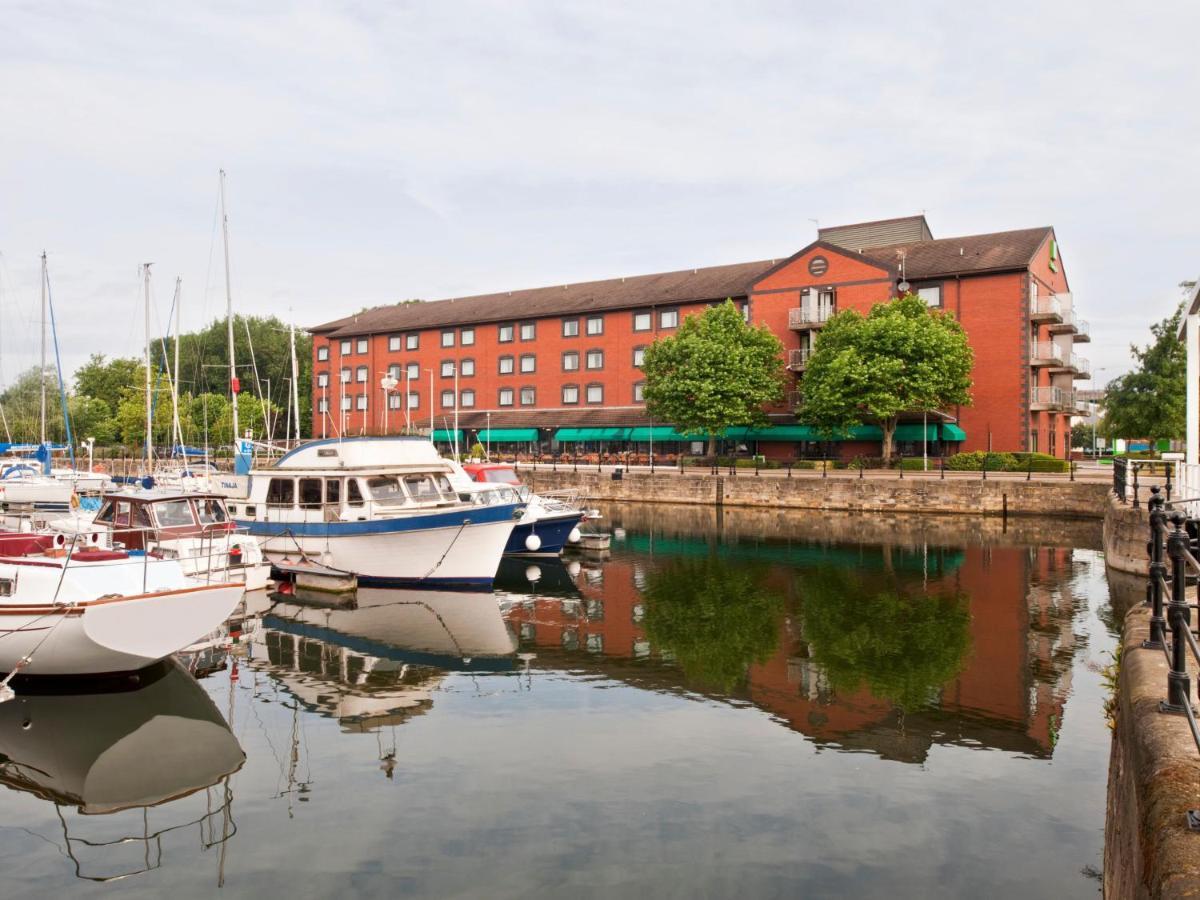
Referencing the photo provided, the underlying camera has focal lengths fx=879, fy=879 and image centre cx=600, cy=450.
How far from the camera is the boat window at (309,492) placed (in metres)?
24.2

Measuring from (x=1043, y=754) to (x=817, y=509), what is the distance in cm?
3484

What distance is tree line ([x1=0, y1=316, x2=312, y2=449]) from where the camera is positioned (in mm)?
72188

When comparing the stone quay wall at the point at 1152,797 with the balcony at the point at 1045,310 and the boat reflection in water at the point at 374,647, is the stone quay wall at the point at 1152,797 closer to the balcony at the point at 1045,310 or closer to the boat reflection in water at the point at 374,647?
the boat reflection in water at the point at 374,647

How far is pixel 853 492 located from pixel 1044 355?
61.4 feet

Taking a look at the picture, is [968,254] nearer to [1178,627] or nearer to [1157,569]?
[1157,569]

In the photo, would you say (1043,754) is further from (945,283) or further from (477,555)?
(945,283)

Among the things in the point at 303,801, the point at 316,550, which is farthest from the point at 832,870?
the point at 316,550

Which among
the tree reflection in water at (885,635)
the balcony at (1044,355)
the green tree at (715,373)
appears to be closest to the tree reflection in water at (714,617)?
the tree reflection in water at (885,635)

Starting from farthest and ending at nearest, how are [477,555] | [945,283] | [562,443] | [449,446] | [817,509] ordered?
1. [449,446]
2. [562,443]
3. [945,283]
4. [817,509]
5. [477,555]

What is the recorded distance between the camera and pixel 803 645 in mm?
→ 17547

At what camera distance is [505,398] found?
73.7 metres

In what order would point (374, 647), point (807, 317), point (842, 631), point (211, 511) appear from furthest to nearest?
point (807, 317), point (211, 511), point (842, 631), point (374, 647)

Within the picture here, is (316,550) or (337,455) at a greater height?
(337,455)

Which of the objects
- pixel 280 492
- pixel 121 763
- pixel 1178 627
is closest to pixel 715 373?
pixel 280 492
